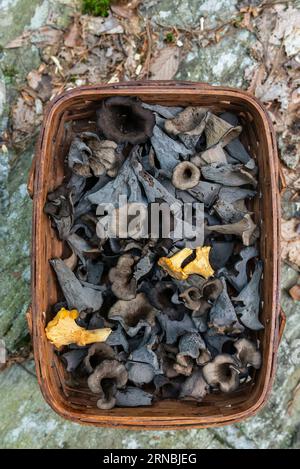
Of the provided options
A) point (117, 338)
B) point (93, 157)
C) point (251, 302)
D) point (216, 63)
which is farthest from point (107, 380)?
point (216, 63)

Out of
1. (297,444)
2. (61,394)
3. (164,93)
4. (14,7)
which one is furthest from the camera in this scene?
(297,444)

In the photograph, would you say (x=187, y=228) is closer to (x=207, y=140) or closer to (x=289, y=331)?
(x=207, y=140)

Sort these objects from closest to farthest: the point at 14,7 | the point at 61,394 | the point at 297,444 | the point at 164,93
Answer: the point at 164,93 → the point at 61,394 → the point at 14,7 → the point at 297,444

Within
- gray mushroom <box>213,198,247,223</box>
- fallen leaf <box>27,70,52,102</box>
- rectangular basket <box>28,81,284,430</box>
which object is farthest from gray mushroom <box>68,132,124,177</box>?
fallen leaf <box>27,70,52,102</box>

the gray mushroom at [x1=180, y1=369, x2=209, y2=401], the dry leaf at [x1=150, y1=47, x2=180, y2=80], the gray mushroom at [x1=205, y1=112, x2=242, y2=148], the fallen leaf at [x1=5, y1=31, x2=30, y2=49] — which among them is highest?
the fallen leaf at [x1=5, y1=31, x2=30, y2=49]

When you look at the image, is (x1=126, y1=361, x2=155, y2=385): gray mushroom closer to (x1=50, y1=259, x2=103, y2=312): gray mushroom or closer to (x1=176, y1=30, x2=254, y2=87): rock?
(x1=50, y1=259, x2=103, y2=312): gray mushroom

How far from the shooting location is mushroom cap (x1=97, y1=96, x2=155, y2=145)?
337 cm

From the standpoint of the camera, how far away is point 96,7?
4.18 meters

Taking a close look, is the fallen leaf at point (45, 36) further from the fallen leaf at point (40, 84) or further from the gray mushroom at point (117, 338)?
the gray mushroom at point (117, 338)

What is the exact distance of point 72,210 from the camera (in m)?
3.48

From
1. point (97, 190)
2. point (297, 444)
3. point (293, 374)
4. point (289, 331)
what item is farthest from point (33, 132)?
point (297, 444)

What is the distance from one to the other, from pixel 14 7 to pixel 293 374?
12.8 feet

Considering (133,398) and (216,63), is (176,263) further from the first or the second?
(216,63)

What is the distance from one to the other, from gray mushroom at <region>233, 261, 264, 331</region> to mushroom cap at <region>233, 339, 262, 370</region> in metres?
0.13
